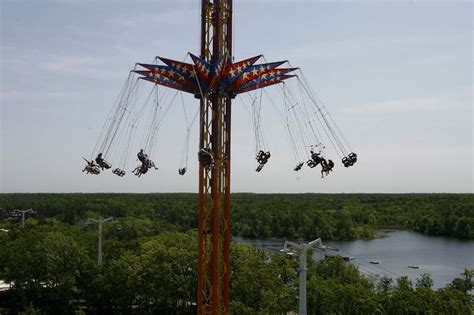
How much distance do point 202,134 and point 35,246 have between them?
96.3ft

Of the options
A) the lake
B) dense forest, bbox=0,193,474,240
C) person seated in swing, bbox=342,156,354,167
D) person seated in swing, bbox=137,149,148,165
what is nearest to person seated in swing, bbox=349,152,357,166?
person seated in swing, bbox=342,156,354,167

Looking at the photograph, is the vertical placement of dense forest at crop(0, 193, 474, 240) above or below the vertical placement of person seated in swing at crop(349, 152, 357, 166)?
below

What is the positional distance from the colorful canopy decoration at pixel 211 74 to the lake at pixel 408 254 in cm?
4316

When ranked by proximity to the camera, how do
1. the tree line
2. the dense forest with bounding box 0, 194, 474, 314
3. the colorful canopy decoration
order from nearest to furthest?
the colorful canopy decoration
the dense forest with bounding box 0, 194, 474, 314
the tree line

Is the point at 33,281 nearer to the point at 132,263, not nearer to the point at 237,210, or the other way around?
the point at 132,263

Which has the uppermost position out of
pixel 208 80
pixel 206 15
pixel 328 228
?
pixel 206 15

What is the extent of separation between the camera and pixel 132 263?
1544 inches

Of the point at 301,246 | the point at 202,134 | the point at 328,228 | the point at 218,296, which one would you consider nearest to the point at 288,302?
the point at 301,246

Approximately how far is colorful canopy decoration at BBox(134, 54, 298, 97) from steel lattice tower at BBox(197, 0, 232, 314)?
0.48 m

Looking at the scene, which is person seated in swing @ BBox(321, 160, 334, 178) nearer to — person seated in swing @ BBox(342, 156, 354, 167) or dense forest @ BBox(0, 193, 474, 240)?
person seated in swing @ BBox(342, 156, 354, 167)

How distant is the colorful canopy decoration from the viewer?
18203mm

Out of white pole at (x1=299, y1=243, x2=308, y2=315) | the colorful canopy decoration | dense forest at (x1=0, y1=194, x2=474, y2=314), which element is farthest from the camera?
dense forest at (x1=0, y1=194, x2=474, y2=314)

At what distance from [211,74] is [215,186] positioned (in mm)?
3992

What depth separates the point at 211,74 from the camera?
18250 mm
